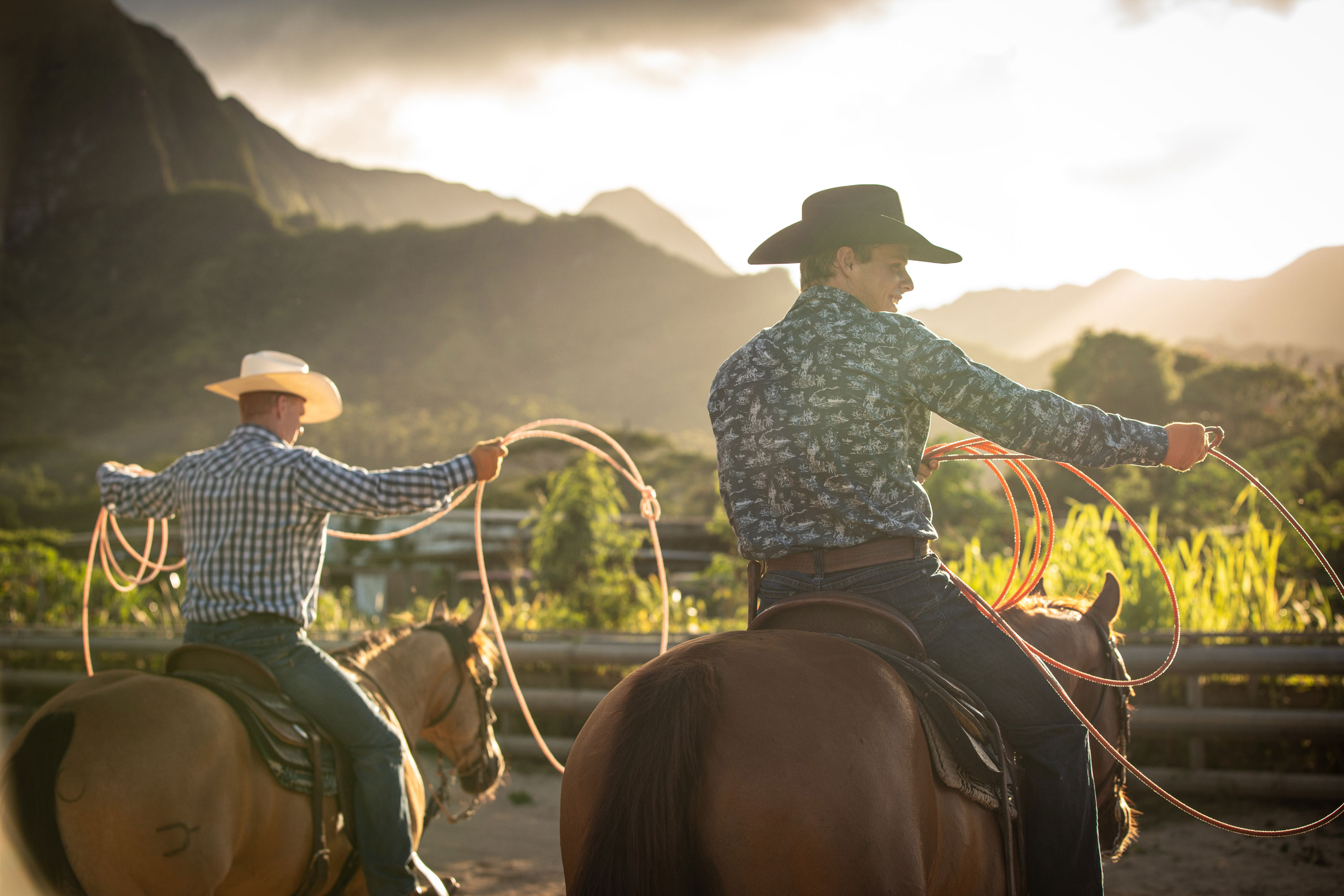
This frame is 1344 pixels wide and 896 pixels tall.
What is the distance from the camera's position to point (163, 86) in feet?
262

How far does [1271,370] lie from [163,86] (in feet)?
301

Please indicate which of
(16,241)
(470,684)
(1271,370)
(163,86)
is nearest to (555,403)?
(16,241)

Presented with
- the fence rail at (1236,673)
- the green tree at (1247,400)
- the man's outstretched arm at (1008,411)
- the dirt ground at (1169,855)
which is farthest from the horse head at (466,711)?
the green tree at (1247,400)

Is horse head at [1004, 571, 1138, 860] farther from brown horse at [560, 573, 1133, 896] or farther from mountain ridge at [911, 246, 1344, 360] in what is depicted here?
mountain ridge at [911, 246, 1344, 360]

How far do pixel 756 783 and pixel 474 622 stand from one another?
316 centimetres

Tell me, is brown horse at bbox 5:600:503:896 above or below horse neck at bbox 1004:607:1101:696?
below

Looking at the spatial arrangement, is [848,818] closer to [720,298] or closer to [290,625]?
[290,625]

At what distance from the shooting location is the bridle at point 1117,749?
3.17 meters

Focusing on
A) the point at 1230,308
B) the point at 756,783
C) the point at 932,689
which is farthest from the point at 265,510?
the point at 1230,308

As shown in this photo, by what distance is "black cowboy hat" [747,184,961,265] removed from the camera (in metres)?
2.49

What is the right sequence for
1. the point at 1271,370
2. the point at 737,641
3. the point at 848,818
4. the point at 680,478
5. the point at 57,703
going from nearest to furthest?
the point at 848,818 → the point at 737,641 → the point at 57,703 → the point at 1271,370 → the point at 680,478

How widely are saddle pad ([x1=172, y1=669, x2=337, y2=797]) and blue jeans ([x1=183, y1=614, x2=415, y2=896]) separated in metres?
0.08

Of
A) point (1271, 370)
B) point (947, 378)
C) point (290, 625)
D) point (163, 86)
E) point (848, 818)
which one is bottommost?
point (848, 818)

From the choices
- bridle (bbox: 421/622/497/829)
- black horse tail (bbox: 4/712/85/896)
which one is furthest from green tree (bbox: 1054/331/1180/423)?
black horse tail (bbox: 4/712/85/896)
